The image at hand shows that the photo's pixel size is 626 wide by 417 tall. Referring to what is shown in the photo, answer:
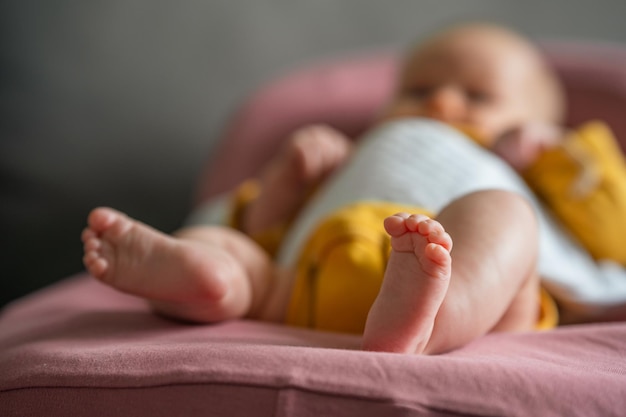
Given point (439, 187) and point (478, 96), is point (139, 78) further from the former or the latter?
point (439, 187)

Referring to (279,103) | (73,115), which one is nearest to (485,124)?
(279,103)

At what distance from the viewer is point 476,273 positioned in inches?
29.8

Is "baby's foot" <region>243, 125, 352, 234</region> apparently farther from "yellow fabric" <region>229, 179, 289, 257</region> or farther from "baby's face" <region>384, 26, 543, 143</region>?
"baby's face" <region>384, 26, 543, 143</region>

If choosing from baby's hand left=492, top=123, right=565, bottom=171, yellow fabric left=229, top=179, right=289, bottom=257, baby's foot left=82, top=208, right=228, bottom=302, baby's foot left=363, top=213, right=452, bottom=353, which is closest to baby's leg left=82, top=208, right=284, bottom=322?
baby's foot left=82, top=208, right=228, bottom=302

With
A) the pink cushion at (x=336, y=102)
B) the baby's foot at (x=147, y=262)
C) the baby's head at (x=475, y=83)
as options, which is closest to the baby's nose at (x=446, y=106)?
the baby's head at (x=475, y=83)

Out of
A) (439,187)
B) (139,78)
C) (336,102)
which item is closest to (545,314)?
(439,187)

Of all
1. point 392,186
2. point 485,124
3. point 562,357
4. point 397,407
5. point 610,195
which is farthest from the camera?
point 485,124

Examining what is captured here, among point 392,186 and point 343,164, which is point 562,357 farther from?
point 343,164

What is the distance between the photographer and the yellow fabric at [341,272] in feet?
2.82

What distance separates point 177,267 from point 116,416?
189 mm

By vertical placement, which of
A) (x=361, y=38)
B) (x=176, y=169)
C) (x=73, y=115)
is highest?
(x=361, y=38)

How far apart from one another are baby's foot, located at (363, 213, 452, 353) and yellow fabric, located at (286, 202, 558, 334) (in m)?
0.15

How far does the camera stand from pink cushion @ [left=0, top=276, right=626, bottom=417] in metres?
0.62

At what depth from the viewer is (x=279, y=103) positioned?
1627 mm
